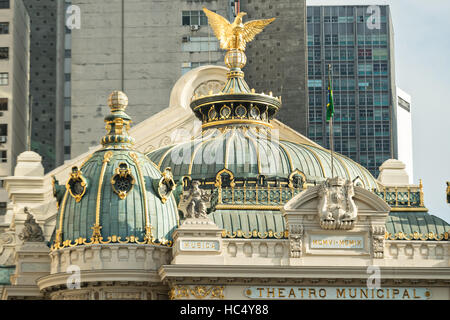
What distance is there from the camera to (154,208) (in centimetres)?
8094

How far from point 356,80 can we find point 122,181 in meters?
108

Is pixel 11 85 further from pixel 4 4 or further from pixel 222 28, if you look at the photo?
pixel 222 28

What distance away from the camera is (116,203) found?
264 feet

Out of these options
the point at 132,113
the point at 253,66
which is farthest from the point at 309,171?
the point at 253,66

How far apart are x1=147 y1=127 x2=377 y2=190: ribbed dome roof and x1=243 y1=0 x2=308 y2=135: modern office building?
3472 inches

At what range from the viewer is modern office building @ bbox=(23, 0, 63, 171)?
179750 millimetres

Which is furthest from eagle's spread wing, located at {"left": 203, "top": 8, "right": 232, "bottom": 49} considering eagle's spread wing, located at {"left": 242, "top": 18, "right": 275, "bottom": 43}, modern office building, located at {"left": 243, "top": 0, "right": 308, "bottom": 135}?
modern office building, located at {"left": 243, "top": 0, "right": 308, "bottom": 135}

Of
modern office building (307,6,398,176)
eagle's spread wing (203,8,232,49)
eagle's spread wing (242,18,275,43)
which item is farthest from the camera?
modern office building (307,6,398,176)

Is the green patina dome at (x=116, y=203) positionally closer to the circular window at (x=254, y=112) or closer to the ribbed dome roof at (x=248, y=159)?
the ribbed dome roof at (x=248, y=159)

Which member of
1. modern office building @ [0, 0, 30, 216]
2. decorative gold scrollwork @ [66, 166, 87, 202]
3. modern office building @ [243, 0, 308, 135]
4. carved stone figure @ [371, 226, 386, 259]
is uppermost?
modern office building @ [243, 0, 308, 135]

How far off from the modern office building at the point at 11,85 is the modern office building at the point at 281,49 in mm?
33846

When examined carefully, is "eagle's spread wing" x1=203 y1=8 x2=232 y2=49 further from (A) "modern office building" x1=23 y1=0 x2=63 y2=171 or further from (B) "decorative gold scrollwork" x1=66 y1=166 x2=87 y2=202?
(A) "modern office building" x1=23 y1=0 x2=63 y2=171

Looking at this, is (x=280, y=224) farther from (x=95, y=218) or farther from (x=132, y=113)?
(x=132, y=113)
